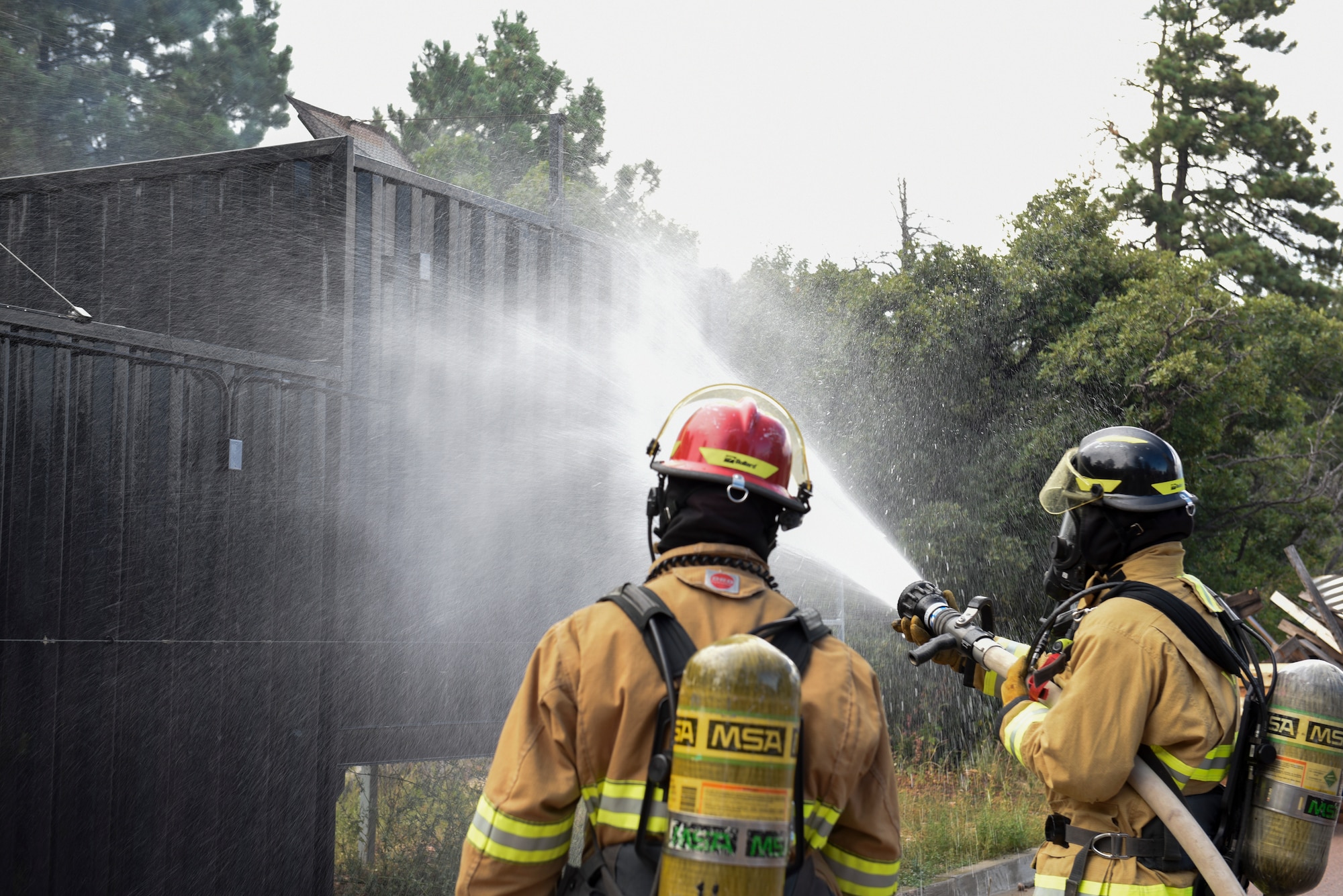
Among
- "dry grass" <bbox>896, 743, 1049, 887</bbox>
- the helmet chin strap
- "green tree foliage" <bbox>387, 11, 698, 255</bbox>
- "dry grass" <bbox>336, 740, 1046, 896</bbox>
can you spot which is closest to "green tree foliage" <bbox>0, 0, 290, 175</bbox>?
"green tree foliage" <bbox>387, 11, 698, 255</bbox>

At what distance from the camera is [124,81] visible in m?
22.8

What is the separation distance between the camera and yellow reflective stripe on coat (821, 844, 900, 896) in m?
2.17

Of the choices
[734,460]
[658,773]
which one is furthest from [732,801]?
[734,460]

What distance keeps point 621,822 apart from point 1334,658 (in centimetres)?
1200

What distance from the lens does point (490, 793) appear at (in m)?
1.95

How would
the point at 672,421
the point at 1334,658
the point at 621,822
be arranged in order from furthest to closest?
the point at 1334,658 < the point at 672,421 < the point at 621,822

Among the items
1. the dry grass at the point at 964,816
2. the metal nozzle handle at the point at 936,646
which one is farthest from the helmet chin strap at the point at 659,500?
the dry grass at the point at 964,816

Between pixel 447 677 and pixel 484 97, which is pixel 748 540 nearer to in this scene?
pixel 447 677

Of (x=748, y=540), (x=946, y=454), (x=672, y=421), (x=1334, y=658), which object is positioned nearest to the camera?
(x=748, y=540)

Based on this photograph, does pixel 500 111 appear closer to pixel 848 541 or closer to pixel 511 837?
pixel 848 541

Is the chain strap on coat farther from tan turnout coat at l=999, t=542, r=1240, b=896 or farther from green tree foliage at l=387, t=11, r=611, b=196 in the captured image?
green tree foliage at l=387, t=11, r=611, b=196

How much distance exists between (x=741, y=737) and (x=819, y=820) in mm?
438

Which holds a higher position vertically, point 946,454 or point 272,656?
point 946,454

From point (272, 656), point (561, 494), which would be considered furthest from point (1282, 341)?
point (272, 656)
